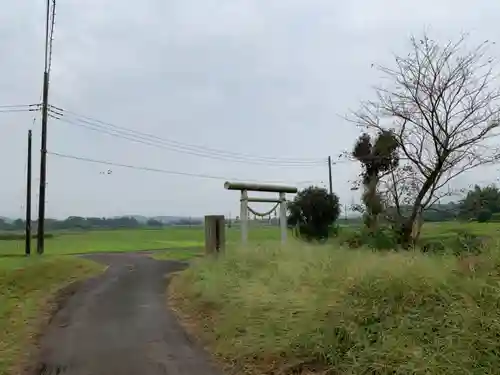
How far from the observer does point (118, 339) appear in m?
8.74

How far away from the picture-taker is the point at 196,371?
6992 mm

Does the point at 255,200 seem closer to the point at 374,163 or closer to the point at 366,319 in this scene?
the point at 374,163

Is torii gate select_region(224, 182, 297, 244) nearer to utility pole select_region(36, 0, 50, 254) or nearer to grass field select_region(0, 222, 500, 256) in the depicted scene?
utility pole select_region(36, 0, 50, 254)

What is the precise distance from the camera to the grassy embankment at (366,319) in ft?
17.0

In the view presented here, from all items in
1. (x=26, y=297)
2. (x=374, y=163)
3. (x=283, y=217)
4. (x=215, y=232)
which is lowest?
(x=26, y=297)

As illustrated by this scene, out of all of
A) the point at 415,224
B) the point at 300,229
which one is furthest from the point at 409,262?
the point at 300,229

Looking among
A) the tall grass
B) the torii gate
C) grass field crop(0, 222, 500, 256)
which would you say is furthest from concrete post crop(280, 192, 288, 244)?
grass field crop(0, 222, 500, 256)

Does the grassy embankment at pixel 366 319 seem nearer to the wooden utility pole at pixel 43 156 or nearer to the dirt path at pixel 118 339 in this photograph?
the dirt path at pixel 118 339

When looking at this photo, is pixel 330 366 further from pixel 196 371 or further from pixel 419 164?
pixel 419 164

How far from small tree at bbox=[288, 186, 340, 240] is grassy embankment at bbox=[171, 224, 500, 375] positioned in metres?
13.2

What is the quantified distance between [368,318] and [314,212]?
1715 centimetres

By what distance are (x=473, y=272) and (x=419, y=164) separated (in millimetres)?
11781

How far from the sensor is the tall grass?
518 centimetres

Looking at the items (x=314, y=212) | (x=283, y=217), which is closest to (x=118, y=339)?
(x=283, y=217)
